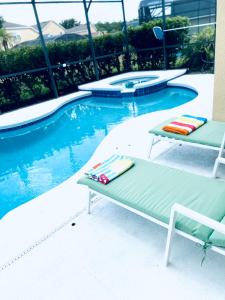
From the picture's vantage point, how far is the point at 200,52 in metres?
9.60

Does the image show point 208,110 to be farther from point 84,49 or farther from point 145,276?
point 84,49

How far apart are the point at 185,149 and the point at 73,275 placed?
2.59 metres

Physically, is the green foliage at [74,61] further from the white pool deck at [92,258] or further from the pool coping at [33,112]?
the white pool deck at [92,258]

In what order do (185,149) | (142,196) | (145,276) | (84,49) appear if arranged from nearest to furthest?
1. (145,276)
2. (142,196)
3. (185,149)
4. (84,49)

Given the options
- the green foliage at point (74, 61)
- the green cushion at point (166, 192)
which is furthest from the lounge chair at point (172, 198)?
the green foliage at point (74, 61)

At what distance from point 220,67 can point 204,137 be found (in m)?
1.27

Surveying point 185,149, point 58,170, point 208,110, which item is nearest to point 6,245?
point 58,170

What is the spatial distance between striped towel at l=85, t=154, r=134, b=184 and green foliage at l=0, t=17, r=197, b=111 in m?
6.89

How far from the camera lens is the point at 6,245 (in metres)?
2.57

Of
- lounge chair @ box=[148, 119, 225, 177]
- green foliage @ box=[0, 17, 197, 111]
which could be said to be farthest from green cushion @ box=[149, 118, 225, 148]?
green foliage @ box=[0, 17, 197, 111]

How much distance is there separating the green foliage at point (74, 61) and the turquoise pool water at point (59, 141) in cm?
153

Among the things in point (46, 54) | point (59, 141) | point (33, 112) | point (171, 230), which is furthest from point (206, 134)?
point (46, 54)

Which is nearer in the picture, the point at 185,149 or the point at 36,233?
the point at 36,233

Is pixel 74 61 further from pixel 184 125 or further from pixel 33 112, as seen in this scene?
pixel 184 125
